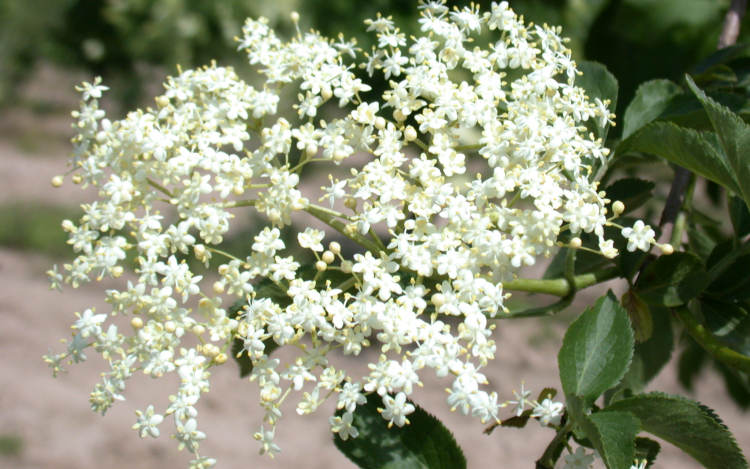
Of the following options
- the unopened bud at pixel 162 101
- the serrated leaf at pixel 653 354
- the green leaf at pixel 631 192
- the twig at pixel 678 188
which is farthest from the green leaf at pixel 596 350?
the unopened bud at pixel 162 101

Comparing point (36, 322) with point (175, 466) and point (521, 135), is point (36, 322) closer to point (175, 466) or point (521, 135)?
point (175, 466)

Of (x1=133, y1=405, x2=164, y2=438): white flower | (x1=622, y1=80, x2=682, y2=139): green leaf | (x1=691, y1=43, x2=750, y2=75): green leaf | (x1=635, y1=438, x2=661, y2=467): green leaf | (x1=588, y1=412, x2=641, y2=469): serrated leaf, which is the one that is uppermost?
(x1=691, y1=43, x2=750, y2=75): green leaf

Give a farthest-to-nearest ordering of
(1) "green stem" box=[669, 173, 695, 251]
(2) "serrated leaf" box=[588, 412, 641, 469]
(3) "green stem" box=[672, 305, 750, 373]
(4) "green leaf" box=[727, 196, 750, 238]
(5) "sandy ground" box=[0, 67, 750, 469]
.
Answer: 1. (5) "sandy ground" box=[0, 67, 750, 469]
2. (1) "green stem" box=[669, 173, 695, 251]
3. (4) "green leaf" box=[727, 196, 750, 238]
4. (3) "green stem" box=[672, 305, 750, 373]
5. (2) "serrated leaf" box=[588, 412, 641, 469]

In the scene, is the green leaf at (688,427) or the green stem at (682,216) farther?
the green stem at (682,216)

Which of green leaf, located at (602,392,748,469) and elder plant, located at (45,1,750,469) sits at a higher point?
elder plant, located at (45,1,750,469)

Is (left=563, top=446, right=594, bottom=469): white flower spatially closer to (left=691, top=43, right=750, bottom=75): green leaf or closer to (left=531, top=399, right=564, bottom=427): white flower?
(left=531, top=399, right=564, bottom=427): white flower

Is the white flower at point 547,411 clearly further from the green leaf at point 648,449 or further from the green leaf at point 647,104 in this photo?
the green leaf at point 647,104

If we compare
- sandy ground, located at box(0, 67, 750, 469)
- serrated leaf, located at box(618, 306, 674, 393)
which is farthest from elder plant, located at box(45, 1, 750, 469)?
sandy ground, located at box(0, 67, 750, 469)
